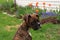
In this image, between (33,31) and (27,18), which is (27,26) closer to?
(27,18)

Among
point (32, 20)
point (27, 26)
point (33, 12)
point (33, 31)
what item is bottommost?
point (33, 31)

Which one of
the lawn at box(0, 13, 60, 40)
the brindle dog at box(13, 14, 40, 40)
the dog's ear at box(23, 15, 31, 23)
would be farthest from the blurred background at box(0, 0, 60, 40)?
the dog's ear at box(23, 15, 31, 23)

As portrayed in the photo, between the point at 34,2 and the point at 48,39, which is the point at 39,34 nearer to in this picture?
the point at 48,39

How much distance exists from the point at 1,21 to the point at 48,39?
3494 mm

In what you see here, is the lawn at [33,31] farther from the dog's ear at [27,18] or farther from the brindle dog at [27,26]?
the dog's ear at [27,18]

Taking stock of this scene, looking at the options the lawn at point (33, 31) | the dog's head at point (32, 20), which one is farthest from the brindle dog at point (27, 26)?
the lawn at point (33, 31)

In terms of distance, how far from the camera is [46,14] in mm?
11977

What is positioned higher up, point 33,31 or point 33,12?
point 33,12

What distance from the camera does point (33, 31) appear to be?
985 centimetres

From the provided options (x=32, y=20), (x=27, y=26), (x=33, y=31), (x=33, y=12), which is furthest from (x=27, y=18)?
(x=33, y=12)

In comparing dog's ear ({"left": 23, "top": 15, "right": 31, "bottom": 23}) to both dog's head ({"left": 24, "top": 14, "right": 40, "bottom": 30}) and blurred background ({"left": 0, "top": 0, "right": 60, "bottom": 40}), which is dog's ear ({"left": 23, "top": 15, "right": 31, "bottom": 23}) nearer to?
dog's head ({"left": 24, "top": 14, "right": 40, "bottom": 30})

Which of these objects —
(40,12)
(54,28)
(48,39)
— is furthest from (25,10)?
(48,39)

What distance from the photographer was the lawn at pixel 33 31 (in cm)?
918

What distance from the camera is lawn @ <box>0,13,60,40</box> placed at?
30.1 ft
